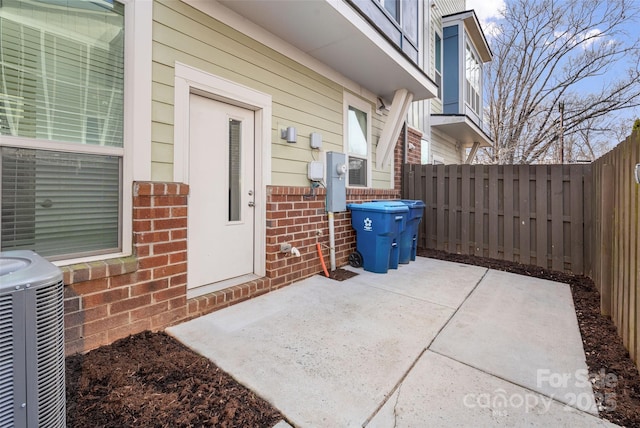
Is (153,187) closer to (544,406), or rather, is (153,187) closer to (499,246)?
(544,406)

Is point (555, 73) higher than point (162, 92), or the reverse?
point (555, 73)

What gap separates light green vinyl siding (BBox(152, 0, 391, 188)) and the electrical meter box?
0.21 m

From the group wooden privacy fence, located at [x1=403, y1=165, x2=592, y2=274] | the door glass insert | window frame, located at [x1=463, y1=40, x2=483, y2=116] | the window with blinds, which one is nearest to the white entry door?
the door glass insert

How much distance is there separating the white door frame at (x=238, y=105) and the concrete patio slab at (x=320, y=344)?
831 millimetres

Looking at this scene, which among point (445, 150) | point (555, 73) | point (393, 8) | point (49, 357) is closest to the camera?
point (49, 357)

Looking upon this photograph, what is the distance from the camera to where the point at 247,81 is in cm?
325

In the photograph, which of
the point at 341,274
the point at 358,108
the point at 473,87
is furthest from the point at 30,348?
the point at 473,87

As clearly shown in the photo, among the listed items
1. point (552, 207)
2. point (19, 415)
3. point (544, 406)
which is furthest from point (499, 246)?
point (19, 415)

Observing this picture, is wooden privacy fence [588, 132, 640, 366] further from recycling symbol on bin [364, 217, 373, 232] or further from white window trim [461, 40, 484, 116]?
white window trim [461, 40, 484, 116]

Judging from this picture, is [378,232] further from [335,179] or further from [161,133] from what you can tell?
[161,133]

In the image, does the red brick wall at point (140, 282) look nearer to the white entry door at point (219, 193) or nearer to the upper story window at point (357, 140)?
the white entry door at point (219, 193)

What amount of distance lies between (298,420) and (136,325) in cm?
160

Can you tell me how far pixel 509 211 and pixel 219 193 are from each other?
15.9 ft

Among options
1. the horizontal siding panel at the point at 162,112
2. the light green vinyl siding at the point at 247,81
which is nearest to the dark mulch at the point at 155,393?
the light green vinyl siding at the point at 247,81
